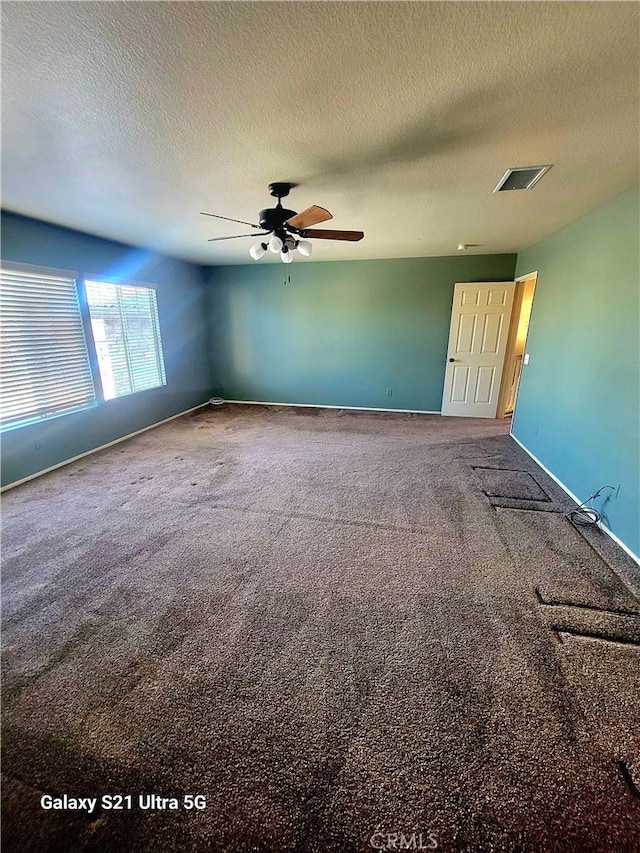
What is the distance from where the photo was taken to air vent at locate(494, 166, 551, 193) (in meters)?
2.24

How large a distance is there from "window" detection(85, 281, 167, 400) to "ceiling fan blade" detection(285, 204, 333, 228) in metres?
2.98

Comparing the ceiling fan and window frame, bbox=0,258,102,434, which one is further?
window frame, bbox=0,258,102,434

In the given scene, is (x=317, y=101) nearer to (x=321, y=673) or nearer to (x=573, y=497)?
(x=321, y=673)

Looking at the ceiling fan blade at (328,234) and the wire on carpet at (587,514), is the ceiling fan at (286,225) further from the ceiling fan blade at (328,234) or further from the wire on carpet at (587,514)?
the wire on carpet at (587,514)

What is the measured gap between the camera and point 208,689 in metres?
1.53

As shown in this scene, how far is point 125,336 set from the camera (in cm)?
466

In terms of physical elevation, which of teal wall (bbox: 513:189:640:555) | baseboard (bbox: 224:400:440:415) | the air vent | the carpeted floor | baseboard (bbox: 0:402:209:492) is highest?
the air vent

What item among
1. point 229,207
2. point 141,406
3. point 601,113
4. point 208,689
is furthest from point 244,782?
point 141,406

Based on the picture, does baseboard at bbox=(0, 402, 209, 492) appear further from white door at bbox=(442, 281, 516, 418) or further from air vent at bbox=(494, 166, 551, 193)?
air vent at bbox=(494, 166, 551, 193)

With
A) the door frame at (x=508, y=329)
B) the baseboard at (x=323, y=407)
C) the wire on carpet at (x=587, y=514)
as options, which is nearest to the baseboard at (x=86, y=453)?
the baseboard at (x=323, y=407)

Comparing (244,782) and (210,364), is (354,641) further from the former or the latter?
(210,364)

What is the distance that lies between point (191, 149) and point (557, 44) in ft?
5.85

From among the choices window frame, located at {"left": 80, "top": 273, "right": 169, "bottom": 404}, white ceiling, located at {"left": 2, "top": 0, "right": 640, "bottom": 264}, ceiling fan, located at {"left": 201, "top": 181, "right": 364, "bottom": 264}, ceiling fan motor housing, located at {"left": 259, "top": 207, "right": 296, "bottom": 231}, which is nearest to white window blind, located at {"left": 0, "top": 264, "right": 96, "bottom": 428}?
window frame, located at {"left": 80, "top": 273, "right": 169, "bottom": 404}

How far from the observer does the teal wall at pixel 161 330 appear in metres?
3.39
